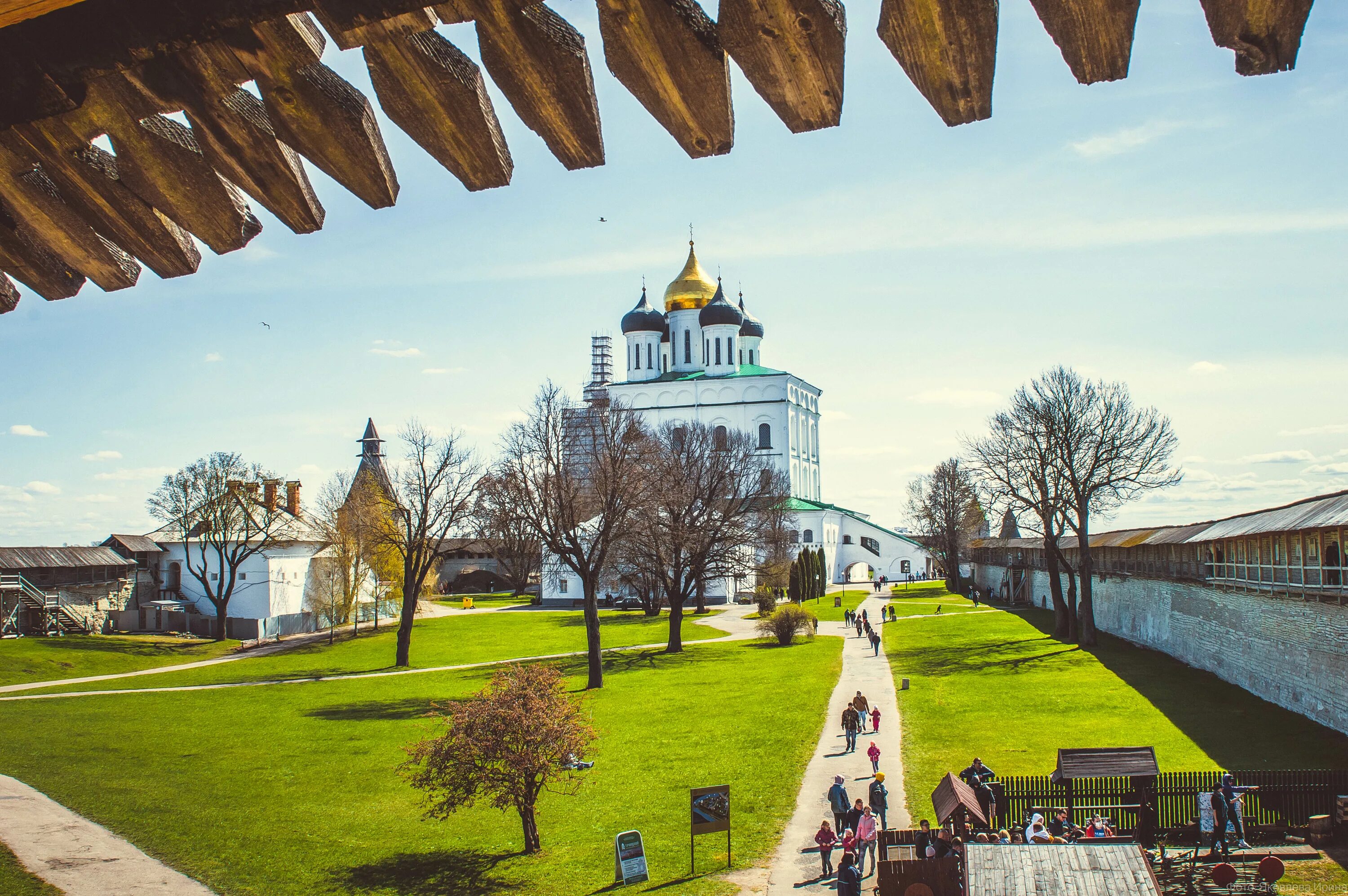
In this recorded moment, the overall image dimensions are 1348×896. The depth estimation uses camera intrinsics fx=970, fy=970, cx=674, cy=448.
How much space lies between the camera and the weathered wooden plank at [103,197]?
2355 mm

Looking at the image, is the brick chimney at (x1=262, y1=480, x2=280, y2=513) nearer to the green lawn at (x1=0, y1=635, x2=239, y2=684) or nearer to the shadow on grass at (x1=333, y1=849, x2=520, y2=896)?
the green lawn at (x1=0, y1=635, x2=239, y2=684)

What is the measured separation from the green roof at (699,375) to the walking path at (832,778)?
45694 mm

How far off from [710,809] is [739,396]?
64.2 metres

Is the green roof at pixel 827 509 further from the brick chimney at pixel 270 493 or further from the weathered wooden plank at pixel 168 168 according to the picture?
the weathered wooden plank at pixel 168 168

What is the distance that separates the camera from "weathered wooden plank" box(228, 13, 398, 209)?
2.07 metres

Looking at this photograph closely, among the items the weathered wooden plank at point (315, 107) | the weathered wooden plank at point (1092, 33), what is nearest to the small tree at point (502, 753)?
the weathered wooden plank at point (315, 107)

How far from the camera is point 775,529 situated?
2146 inches

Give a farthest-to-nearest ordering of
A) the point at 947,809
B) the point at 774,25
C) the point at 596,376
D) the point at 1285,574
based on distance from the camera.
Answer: the point at 596,376, the point at 1285,574, the point at 947,809, the point at 774,25

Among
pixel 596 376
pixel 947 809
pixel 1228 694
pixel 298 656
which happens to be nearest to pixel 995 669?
pixel 1228 694

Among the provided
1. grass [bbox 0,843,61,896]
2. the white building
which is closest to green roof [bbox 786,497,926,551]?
the white building

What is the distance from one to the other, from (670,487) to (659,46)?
38.6 metres

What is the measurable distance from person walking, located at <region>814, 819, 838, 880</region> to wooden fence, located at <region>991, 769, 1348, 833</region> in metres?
3.40

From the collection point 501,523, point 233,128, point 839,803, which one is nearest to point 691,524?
point 501,523

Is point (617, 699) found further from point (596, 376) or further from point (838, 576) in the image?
point (596, 376)
